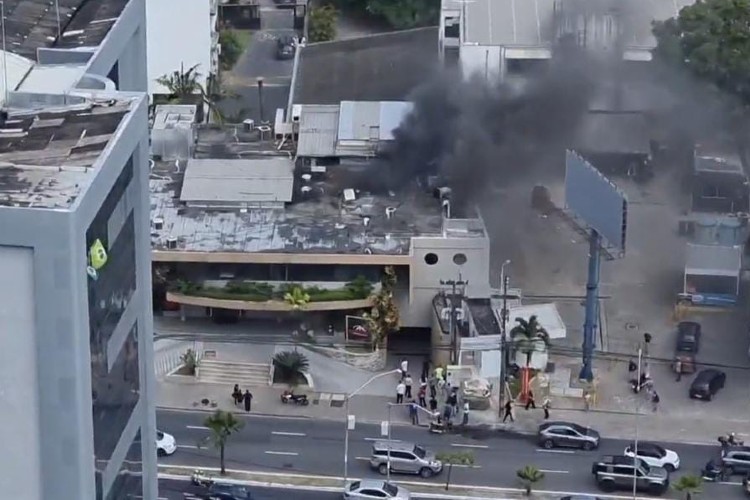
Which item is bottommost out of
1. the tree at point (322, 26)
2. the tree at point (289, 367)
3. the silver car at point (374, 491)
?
the silver car at point (374, 491)

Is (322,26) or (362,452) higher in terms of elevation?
Result: (322,26)

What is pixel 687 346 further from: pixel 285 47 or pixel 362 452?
pixel 285 47

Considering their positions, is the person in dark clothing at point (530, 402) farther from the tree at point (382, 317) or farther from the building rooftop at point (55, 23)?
the building rooftop at point (55, 23)

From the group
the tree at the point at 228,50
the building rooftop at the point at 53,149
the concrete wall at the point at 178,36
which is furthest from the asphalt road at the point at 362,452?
the tree at the point at 228,50

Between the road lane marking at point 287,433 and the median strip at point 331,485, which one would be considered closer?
the median strip at point 331,485

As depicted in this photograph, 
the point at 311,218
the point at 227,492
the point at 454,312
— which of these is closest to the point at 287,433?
the point at 227,492

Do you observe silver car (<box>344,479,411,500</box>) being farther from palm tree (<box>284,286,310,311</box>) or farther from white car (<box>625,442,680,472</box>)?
palm tree (<box>284,286,310,311</box>)

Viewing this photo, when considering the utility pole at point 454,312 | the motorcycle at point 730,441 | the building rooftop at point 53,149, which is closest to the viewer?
the building rooftop at point 53,149

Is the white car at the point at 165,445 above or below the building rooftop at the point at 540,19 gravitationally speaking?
below
